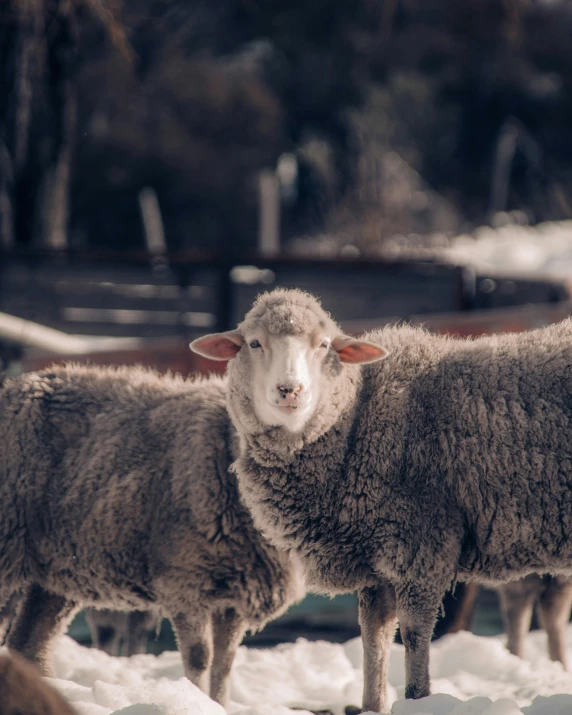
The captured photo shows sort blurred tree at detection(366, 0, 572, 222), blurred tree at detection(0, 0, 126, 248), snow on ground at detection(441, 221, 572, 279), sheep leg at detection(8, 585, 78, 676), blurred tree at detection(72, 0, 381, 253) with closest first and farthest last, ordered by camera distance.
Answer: sheep leg at detection(8, 585, 78, 676)
blurred tree at detection(0, 0, 126, 248)
snow on ground at detection(441, 221, 572, 279)
blurred tree at detection(72, 0, 381, 253)
blurred tree at detection(366, 0, 572, 222)

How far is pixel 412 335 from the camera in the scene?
4859 millimetres

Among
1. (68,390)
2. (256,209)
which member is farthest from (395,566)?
(256,209)

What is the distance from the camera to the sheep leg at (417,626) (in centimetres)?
432

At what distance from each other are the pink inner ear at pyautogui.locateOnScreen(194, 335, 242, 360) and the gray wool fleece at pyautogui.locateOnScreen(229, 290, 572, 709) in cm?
12

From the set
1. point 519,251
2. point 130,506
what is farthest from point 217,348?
point 519,251

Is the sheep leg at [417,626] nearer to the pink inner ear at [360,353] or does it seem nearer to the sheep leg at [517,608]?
the pink inner ear at [360,353]

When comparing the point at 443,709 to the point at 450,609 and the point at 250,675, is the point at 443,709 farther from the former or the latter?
the point at 450,609

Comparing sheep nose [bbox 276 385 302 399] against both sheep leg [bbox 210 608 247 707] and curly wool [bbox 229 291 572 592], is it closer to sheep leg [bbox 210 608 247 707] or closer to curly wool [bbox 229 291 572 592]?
curly wool [bbox 229 291 572 592]

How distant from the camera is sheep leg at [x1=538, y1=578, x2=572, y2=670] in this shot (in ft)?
20.3

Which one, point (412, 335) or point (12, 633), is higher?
point (412, 335)

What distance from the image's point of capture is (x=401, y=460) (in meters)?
4.45

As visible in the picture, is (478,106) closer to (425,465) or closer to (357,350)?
(357,350)

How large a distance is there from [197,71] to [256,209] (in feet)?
11.3

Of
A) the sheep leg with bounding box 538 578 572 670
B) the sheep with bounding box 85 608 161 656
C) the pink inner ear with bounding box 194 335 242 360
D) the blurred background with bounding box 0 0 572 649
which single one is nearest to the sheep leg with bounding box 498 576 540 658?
the sheep leg with bounding box 538 578 572 670
